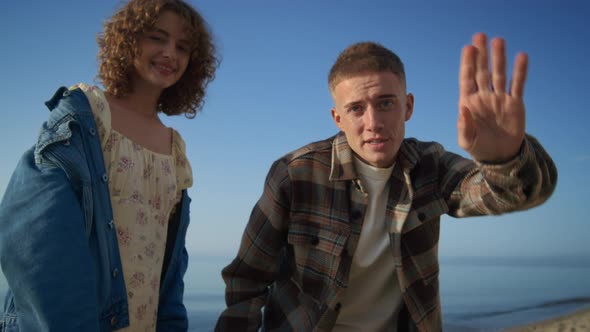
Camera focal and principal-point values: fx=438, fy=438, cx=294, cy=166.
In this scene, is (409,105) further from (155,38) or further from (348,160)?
(155,38)

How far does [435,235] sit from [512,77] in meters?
1.14

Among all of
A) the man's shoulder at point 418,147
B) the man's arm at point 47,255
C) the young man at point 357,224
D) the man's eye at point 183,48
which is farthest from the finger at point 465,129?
the man's eye at point 183,48

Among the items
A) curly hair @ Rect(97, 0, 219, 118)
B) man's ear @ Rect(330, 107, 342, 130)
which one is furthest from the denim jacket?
man's ear @ Rect(330, 107, 342, 130)

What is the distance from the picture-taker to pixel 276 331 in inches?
100.0

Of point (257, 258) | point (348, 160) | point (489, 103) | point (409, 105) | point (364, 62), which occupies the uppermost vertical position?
point (364, 62)

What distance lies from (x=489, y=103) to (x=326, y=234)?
1155 mm

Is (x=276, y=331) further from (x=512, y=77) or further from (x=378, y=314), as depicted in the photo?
(x=512, y=77)

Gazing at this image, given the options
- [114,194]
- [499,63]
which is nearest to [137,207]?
[114,194]

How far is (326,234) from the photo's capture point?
250 cm

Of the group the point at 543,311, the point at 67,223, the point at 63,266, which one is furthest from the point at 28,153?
the point at 543,311

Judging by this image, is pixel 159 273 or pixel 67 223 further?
pixel 159 273

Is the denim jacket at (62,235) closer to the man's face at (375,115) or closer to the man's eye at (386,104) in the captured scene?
the man's face at (375,115)

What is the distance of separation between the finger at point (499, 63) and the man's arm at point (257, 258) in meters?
1.27

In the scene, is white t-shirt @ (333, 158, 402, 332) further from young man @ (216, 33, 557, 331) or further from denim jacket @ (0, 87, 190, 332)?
denim jacket @ (0, 87, 190, 332)
